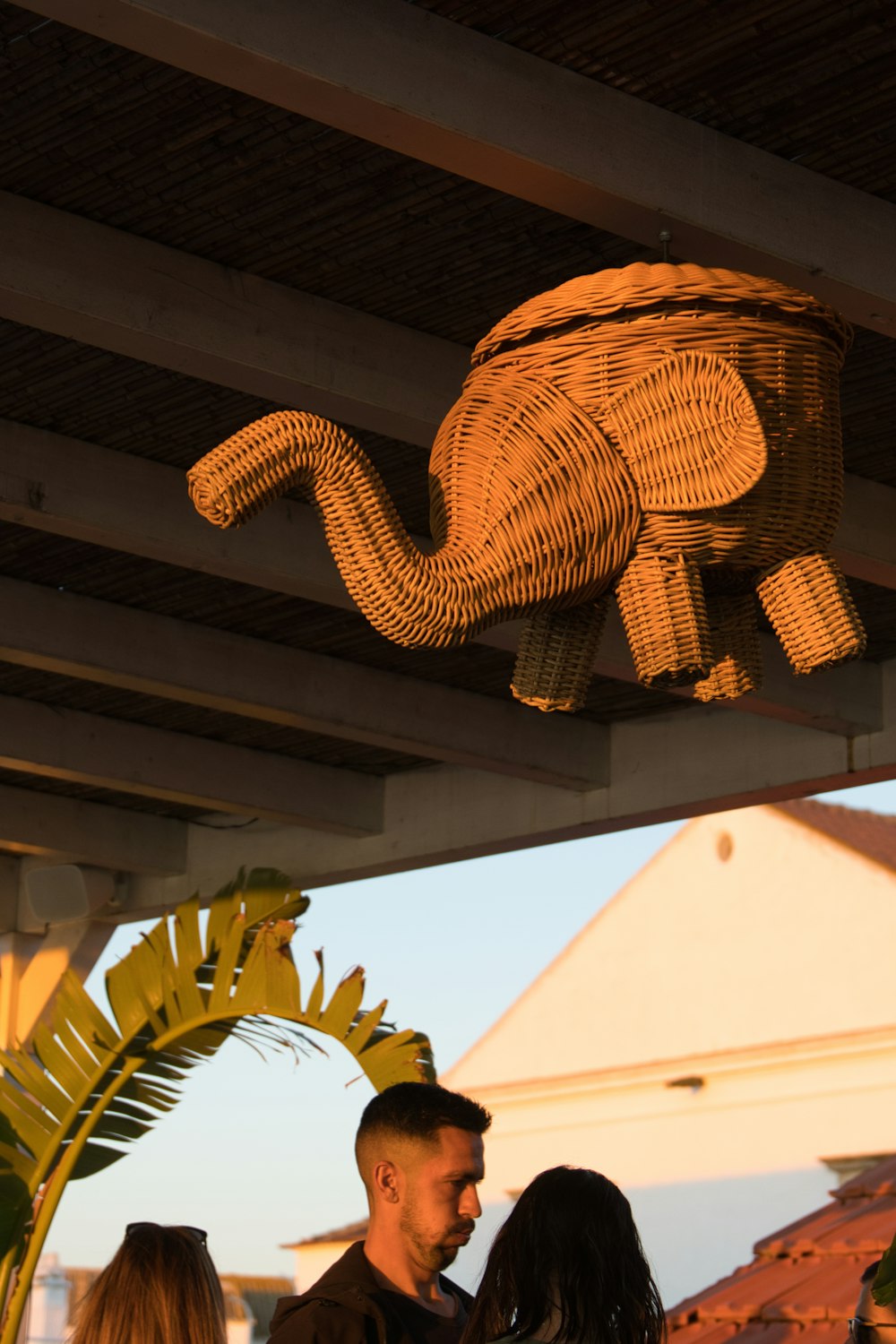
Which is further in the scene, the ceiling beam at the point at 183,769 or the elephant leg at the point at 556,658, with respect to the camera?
the ceiling beam at the point at 183,769

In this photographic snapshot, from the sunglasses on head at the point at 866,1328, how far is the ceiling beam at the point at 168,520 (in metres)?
2.94

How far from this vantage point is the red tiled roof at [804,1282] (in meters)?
7.15

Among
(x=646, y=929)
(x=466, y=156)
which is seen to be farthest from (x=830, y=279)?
(x=646, y=929)

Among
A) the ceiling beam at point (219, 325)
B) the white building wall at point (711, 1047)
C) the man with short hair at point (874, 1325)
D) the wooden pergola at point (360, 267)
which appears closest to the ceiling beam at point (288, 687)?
the wooden pergola at point (360, 267)

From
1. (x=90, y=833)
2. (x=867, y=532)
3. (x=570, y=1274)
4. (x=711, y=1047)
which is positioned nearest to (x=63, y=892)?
(x=90, y=833)

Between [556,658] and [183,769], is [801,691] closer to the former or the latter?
[183,769]

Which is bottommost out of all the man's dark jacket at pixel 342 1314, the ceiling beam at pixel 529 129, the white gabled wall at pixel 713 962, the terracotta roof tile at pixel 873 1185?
the man's dark jacket at pixel 342 1314

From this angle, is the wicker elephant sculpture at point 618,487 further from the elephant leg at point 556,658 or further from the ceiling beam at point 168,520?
the ceiling beam at point 168,520

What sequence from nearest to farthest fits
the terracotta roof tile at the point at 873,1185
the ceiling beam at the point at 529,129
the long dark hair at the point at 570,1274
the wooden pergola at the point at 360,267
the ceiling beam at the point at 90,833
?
1. the long dark hair at the point at 570,1274
2. the ceiling beam at the point at 529,129
3. the wooden pergola at the point at 360,267
4. the terracotta roof tile at the point at 873,1185
5. the ceiling beam at the point at 90,833

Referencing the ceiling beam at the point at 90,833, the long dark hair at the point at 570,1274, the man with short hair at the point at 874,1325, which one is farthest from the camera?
the ceiling beam at the point at 90,833

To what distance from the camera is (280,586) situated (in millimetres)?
6539

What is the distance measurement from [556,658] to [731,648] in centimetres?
30

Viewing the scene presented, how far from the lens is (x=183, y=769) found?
9.25 metres

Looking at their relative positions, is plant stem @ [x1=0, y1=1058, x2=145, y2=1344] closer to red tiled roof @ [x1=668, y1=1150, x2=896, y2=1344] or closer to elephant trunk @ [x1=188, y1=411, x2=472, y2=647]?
red tiled roof @ [x1=668, y1=1150, x2=896, y2=1344]
